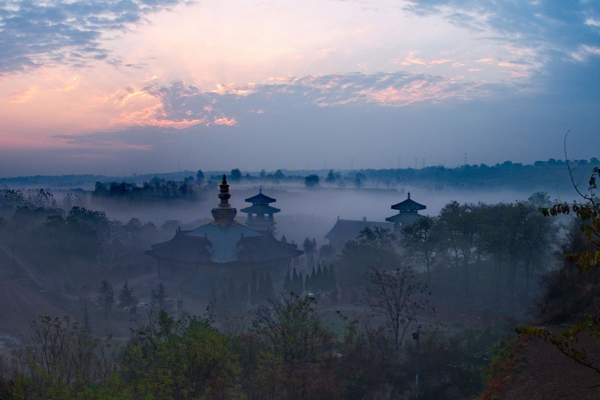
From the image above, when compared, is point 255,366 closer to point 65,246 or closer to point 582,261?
point 582,261

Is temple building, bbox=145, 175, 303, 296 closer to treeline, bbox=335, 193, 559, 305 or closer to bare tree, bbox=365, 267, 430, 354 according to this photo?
treeline, bbox=335, 193, 559, 305

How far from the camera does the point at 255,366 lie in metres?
14.6

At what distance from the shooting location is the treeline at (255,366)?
1172 cm

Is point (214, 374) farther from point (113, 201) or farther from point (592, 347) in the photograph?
point (113, 201)

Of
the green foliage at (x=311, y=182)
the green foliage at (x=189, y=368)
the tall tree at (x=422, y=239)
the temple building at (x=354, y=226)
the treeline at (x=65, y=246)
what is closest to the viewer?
the green foliage at (x=189, y=368)

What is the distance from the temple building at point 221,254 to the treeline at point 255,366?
19222 millimetres

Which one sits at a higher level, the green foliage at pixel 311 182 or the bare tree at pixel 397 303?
the green foliage at pixel 311 182

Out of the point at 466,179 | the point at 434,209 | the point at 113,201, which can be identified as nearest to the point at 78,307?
the point at 113,201

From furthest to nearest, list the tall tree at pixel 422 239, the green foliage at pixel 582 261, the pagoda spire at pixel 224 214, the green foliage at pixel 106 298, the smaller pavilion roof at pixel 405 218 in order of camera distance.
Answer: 1. the smaller pavilion roof at pixel 405 218
2. the pagoda spire at pixel 224 214
3. the tall tree at pixel 422 239
4. the green foliage at pixel 106 298
5. the green foliage at pixel 582 261

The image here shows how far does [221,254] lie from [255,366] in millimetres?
23241

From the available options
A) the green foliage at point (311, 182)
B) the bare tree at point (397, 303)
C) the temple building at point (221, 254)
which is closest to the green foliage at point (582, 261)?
the bare tree at point (397, 303)

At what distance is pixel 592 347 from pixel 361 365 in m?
7.29

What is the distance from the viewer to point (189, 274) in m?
37.7

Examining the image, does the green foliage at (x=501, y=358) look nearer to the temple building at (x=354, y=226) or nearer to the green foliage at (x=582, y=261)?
the green foliage at (x=582, y=261)
